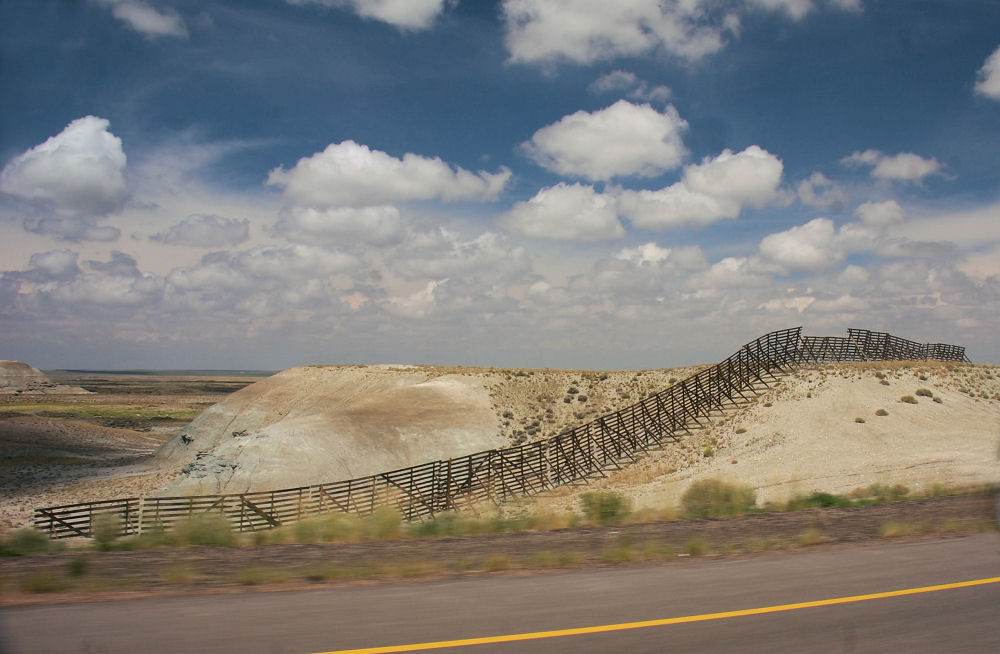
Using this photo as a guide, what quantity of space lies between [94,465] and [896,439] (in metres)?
63.7

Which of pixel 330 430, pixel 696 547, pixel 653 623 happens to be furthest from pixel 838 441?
pixel 330 430

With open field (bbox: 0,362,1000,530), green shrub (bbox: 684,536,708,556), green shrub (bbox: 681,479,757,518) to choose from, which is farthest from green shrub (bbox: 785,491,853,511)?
green shrub (bbox: 684,536,708,556)

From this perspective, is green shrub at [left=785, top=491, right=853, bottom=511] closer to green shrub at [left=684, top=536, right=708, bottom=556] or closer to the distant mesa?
green shrub at [left=684, top=536, right=708, bottom=556]

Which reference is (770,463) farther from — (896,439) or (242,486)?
(242,486)

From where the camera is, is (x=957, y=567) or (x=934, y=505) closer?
(x=957, y=567)

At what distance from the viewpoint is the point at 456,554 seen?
33.4 feet

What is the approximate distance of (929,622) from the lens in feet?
21.4

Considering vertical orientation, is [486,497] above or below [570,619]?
below

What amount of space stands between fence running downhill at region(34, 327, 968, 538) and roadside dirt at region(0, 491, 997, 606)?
721 inches

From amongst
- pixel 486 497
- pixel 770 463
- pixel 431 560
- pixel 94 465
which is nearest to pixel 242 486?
pixel 486 497

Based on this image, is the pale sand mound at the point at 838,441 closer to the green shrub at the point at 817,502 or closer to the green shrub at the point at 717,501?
the green shrub at the point at 717,501

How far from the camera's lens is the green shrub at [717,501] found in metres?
15.6

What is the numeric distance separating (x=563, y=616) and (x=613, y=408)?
51.1 meters

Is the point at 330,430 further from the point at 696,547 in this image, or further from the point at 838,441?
the point at 696,547
